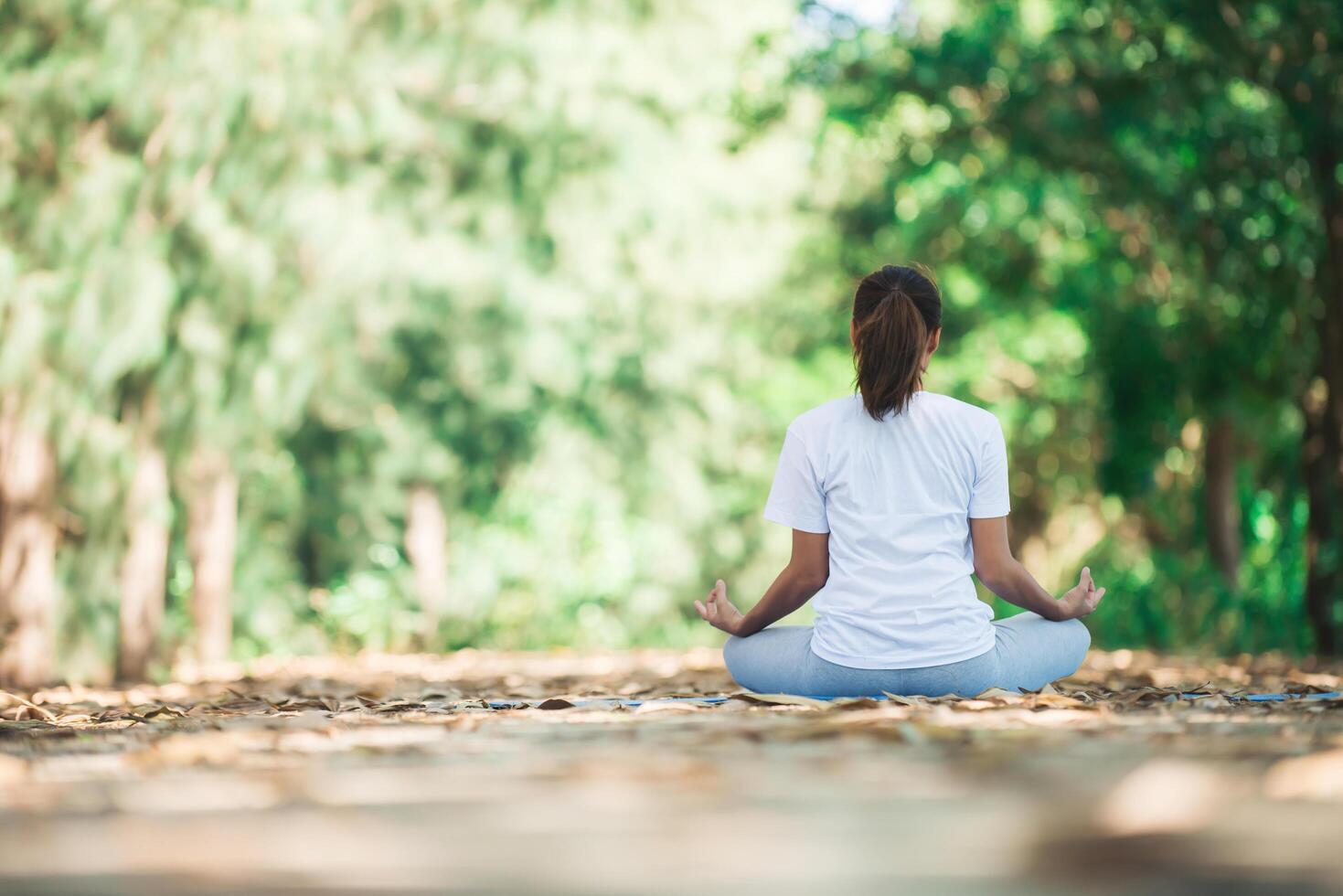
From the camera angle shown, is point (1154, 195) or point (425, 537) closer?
point (1154, 195)

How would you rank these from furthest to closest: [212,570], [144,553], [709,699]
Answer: [212,570], [144,553], [709,699]

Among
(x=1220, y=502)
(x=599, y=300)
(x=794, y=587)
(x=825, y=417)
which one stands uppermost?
(x=599, y=300)

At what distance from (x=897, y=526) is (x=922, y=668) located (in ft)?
1.19

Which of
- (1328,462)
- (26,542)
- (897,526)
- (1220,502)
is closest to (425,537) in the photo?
(1220,502)

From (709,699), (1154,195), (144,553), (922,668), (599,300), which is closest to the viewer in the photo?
(922,668)

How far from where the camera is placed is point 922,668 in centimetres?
388

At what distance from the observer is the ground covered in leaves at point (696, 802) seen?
1.76 m

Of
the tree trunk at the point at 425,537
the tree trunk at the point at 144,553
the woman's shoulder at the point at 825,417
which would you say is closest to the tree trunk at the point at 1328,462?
the woman's shoulder at the point at 825,417

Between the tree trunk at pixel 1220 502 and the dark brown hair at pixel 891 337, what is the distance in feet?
32.1

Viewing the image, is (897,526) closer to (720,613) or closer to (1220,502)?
(720,613)

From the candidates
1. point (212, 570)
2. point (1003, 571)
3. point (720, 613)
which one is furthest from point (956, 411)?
point (212, 570)

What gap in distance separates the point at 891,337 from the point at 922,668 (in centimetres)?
84

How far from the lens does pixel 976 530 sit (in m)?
3.98

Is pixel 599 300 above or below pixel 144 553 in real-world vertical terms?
above
